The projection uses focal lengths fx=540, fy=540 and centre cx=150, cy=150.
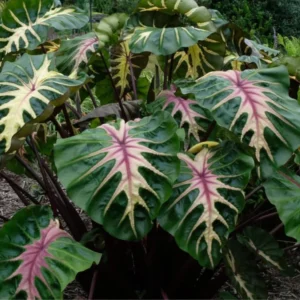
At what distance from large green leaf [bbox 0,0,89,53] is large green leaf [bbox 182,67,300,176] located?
85 cm

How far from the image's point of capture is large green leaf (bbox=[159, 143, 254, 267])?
5.06 feet

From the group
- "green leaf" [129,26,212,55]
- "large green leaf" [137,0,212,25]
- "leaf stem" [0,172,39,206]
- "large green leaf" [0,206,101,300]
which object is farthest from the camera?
"large green leaf" [137,0,212,25]

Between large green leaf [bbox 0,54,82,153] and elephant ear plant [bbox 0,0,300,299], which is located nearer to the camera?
elephant ear plant [bbox 0,0,300,299]

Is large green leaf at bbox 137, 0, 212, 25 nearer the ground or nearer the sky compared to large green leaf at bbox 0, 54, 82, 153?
nearer the sky

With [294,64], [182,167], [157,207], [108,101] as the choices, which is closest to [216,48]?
[294,64]

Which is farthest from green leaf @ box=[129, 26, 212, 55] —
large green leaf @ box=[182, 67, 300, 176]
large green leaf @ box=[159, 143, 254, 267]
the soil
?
the soil

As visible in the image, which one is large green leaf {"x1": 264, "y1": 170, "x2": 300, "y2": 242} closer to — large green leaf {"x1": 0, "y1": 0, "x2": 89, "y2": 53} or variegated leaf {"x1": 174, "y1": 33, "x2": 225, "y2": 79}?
variegated leaf {"x1": 174, "y1": 33, "x2": 225, "y2": 79}

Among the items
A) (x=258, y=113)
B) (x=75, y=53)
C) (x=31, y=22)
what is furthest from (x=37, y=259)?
(x=31, y=22)

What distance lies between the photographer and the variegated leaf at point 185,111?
6.68 ft

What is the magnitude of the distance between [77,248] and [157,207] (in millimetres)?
272

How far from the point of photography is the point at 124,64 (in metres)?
2.47

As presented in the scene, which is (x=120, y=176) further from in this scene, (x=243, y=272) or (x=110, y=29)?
(x=110, y=29)

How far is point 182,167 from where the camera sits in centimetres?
168

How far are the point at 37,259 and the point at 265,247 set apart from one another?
734 millimetres
